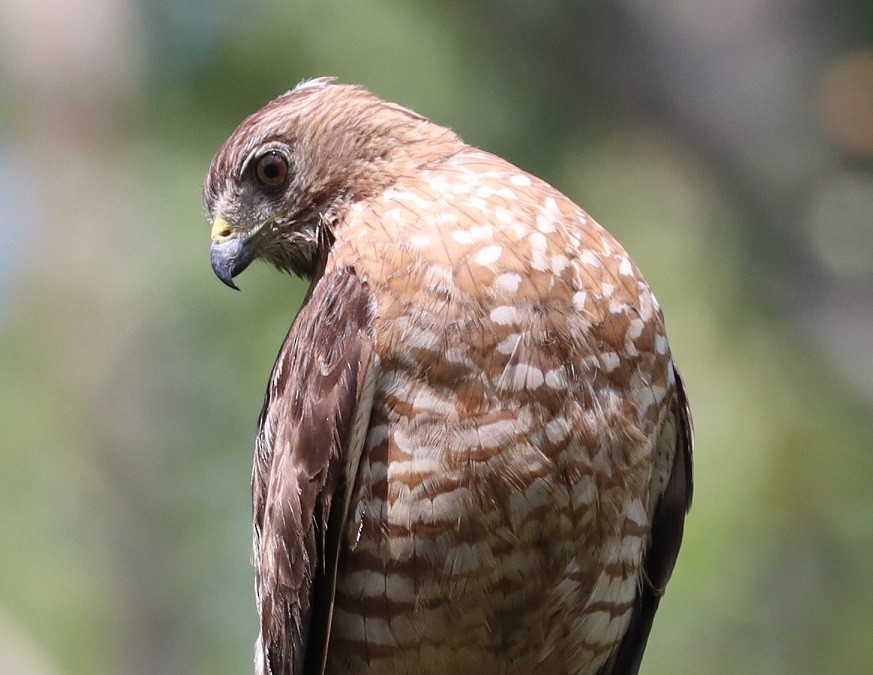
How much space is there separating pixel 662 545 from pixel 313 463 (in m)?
0.87

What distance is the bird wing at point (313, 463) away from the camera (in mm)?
2010

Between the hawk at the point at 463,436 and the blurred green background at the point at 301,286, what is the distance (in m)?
2.71

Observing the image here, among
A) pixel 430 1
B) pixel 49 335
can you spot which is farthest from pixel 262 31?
pixel 49 335

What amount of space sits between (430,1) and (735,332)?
2.20 metres

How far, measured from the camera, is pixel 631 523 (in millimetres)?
2164

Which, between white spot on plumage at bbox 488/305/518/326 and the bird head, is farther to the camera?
the bird head

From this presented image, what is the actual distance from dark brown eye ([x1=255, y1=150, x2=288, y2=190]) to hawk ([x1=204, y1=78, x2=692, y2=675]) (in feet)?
→ 0.68

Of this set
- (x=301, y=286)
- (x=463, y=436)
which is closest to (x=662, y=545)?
(x=463, y=436)

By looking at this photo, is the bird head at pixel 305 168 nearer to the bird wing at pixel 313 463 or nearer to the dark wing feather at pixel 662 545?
the bird wing at pixel 313 463

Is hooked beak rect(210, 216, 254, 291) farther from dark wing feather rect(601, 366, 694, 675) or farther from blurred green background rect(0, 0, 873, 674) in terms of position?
blurred green background rect(0, 0, 873, 674)

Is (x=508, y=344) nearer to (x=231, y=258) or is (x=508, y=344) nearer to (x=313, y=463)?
(x=313, y=463)

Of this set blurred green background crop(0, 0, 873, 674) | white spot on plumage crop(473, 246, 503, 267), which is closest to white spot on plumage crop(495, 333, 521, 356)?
white spot on plumage crop(473, 246, 503, 267)

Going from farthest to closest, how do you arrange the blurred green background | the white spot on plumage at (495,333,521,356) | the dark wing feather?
the blurred green background → the dark wing feather → the white spot on plumage at (495,333,521,356)

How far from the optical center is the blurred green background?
5035 mm
